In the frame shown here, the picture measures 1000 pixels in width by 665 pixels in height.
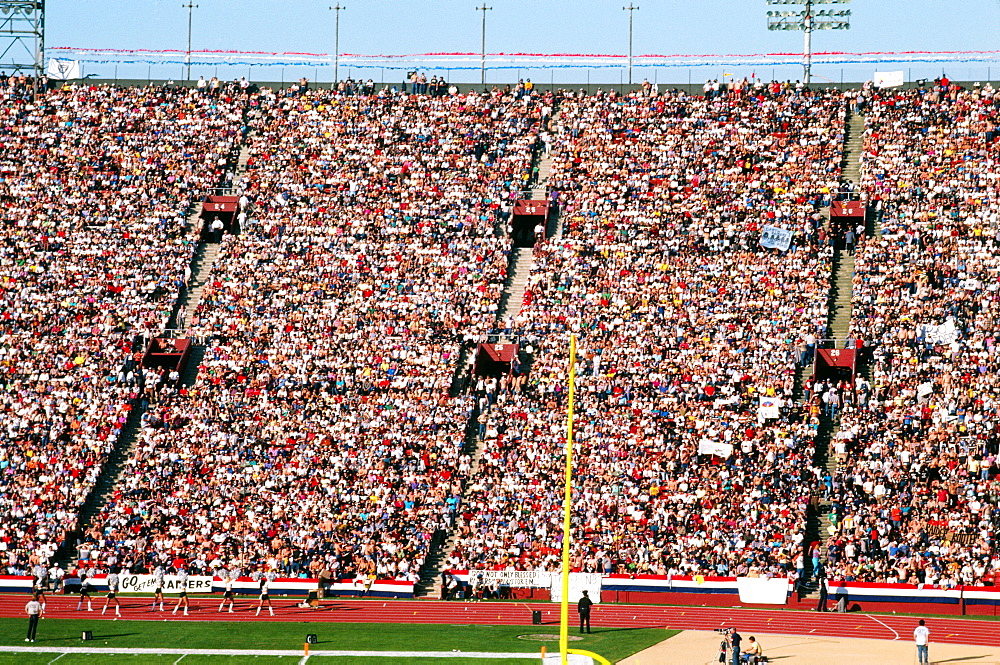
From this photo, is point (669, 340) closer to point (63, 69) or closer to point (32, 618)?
point (32, 618)

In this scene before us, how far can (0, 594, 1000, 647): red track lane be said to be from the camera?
3584cm

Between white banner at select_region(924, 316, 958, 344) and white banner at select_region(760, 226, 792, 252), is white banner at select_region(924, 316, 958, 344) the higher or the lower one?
the lower one

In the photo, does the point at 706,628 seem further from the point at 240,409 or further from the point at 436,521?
the point at 240,409

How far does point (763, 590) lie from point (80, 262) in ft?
98.3

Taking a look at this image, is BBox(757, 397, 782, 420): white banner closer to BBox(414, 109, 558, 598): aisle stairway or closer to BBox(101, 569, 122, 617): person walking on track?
BBox(414, 109, 558, 598): aisle stairway

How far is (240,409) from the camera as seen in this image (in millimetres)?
46125

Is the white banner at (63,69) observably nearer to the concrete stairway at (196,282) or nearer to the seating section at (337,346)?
the seating section at (337,346)

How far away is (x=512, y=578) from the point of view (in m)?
40.4

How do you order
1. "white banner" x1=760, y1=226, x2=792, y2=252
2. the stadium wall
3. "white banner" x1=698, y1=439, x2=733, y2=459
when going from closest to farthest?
1. the stadium wall
2. "white banner" x1=698, y1=439, x2=733, y2=459
3. "white banner" x1=760, y1=226, x2=792, y2=252

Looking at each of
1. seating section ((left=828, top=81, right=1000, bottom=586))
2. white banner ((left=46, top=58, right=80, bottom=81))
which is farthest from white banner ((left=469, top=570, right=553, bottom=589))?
white banner ((left=46, top=58, right=80, bottom=81))

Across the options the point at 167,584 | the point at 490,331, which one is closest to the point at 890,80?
the point at 490,331

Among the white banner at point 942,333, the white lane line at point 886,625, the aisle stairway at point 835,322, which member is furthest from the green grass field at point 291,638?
the white banner at point 942,333

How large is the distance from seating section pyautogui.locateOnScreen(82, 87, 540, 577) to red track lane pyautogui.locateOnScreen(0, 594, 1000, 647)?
1839 mm

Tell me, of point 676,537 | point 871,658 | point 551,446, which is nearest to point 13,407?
point 551,446
